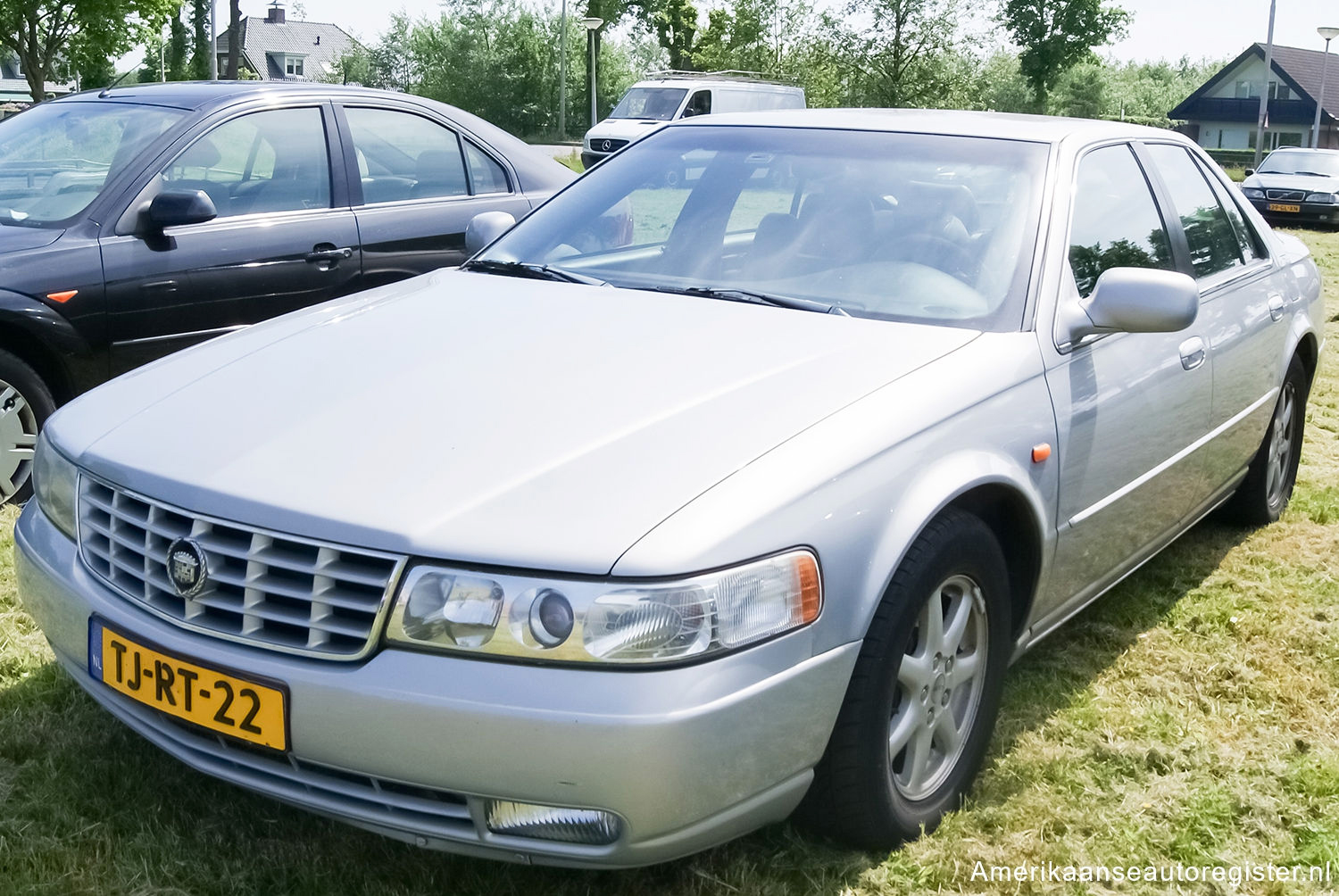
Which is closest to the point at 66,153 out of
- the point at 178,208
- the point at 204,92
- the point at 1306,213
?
the point at 204,92

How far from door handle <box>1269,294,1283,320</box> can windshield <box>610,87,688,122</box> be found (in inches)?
813

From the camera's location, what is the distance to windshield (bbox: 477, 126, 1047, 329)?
3123mm

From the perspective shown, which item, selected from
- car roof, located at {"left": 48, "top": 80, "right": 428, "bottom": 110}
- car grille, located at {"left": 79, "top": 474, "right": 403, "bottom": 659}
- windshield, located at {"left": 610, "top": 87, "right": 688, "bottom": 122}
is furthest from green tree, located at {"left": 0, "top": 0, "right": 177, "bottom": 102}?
car grille, located at {"left": 79, "top": 474, "right": 403, "bottom": 659}

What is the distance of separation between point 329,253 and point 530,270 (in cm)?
198

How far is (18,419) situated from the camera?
457cm

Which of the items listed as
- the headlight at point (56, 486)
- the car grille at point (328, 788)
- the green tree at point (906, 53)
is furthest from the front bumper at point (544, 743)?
the green tree at point (906, 53)

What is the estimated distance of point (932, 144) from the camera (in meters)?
3.49

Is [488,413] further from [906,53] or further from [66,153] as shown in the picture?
[906,53]

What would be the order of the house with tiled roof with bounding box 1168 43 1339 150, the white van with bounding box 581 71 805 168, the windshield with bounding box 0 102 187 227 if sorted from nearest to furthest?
the windshield with bounding box 0 102 187 227, the white van with bounding box 581 71 805 168, the house with tiled roof with bounding box 1168 43 1339 150

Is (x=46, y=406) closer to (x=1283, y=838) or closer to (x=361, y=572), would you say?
(x=361, y=572)

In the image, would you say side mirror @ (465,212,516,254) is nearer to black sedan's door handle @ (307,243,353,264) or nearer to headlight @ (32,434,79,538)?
black sedan's door handle @ (307,243,353,264)

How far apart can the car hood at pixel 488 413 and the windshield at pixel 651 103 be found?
21942 mm

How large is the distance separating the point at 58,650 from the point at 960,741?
1.85 meters

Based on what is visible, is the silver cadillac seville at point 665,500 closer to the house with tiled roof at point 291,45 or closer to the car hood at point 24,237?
the car hood at point 24,237
